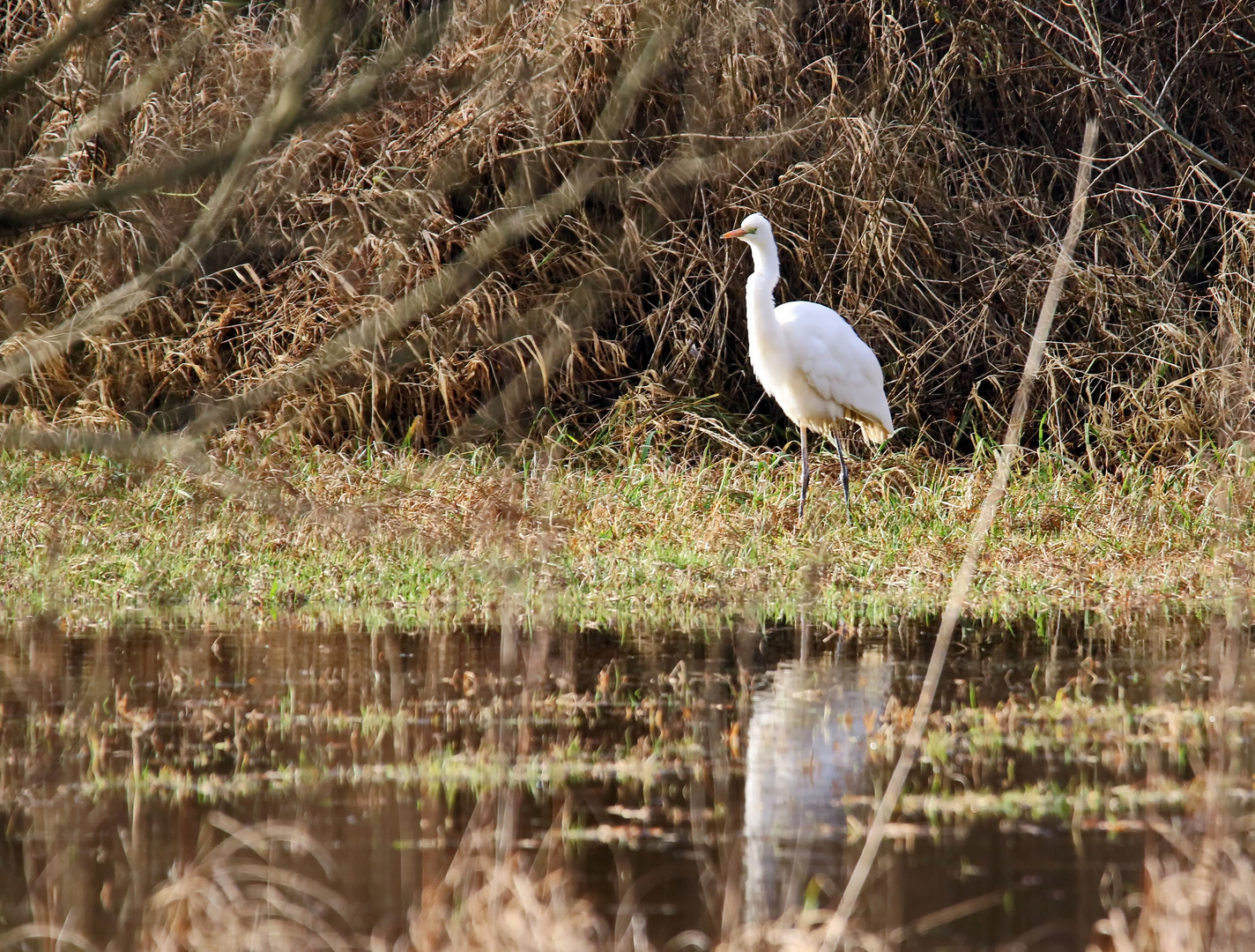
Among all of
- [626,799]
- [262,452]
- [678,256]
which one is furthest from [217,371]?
[626,799]

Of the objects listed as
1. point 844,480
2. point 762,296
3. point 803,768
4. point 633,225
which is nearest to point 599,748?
point 803,768

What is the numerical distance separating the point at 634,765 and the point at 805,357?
605 cm

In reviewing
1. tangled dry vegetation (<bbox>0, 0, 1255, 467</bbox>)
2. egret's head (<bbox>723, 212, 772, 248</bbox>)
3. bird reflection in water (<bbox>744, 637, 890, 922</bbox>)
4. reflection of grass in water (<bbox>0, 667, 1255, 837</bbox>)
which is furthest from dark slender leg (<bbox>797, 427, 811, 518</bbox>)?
reflection of grass in water (<bbox>0, 667, 1255, 837</bbox>)

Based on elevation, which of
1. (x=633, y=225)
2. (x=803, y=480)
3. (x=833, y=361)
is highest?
(x=633, y=225)

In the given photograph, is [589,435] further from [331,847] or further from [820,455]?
[331,847]

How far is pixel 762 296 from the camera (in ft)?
33.5

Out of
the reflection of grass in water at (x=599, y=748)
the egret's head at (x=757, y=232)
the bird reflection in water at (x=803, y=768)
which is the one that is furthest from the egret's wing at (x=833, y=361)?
the reflection of grass in water at (x=599, y=748)

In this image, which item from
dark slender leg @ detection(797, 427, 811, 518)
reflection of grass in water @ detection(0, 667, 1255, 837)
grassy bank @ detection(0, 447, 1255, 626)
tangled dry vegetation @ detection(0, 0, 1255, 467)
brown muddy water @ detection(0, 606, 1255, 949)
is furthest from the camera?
tangled dry vegetation @ detection(0, 0, 1255, 467)

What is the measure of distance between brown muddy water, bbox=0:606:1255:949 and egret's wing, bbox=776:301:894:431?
367cm

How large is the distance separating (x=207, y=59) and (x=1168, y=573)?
8165 mm

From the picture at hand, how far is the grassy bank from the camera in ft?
23.8

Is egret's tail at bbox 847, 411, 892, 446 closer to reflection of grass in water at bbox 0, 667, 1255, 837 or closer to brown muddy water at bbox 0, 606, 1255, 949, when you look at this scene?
brown muddy water at bbox 0, 606, 1255, 949

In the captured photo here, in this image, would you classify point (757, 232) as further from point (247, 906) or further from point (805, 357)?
point (247, 906)

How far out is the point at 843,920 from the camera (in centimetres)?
271
